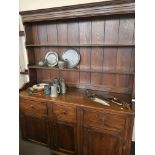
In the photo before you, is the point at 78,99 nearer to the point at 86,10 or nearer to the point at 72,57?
the point at 72,57

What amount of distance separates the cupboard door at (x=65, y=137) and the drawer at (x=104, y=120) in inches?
9.3

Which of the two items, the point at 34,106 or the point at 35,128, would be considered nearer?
the point at 34,106

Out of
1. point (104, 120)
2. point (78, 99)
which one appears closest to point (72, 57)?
point (78, 99)

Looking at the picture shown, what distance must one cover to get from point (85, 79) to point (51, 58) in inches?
22.4

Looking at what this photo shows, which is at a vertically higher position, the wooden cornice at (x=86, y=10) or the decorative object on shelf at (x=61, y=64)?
the wooden cornice at (x=86, y=10)

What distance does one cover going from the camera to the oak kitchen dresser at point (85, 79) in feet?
5.03

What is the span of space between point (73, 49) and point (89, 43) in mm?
237

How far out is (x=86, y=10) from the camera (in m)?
1.53

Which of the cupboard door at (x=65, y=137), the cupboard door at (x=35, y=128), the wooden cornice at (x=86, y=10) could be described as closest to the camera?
the wooden cornice at (x=86, y=10)

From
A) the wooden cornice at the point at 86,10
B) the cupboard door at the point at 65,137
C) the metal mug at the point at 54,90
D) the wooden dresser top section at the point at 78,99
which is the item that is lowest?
the cupboard door at the point at 65,137

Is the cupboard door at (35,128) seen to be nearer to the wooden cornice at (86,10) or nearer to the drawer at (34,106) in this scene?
the drawer at (34,106)

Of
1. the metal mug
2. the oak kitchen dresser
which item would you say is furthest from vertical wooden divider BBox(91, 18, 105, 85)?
the metal mug

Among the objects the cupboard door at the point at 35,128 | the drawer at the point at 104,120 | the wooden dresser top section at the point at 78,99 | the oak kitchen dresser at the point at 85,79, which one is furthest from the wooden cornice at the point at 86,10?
the cupboard door at the point at 35,128
